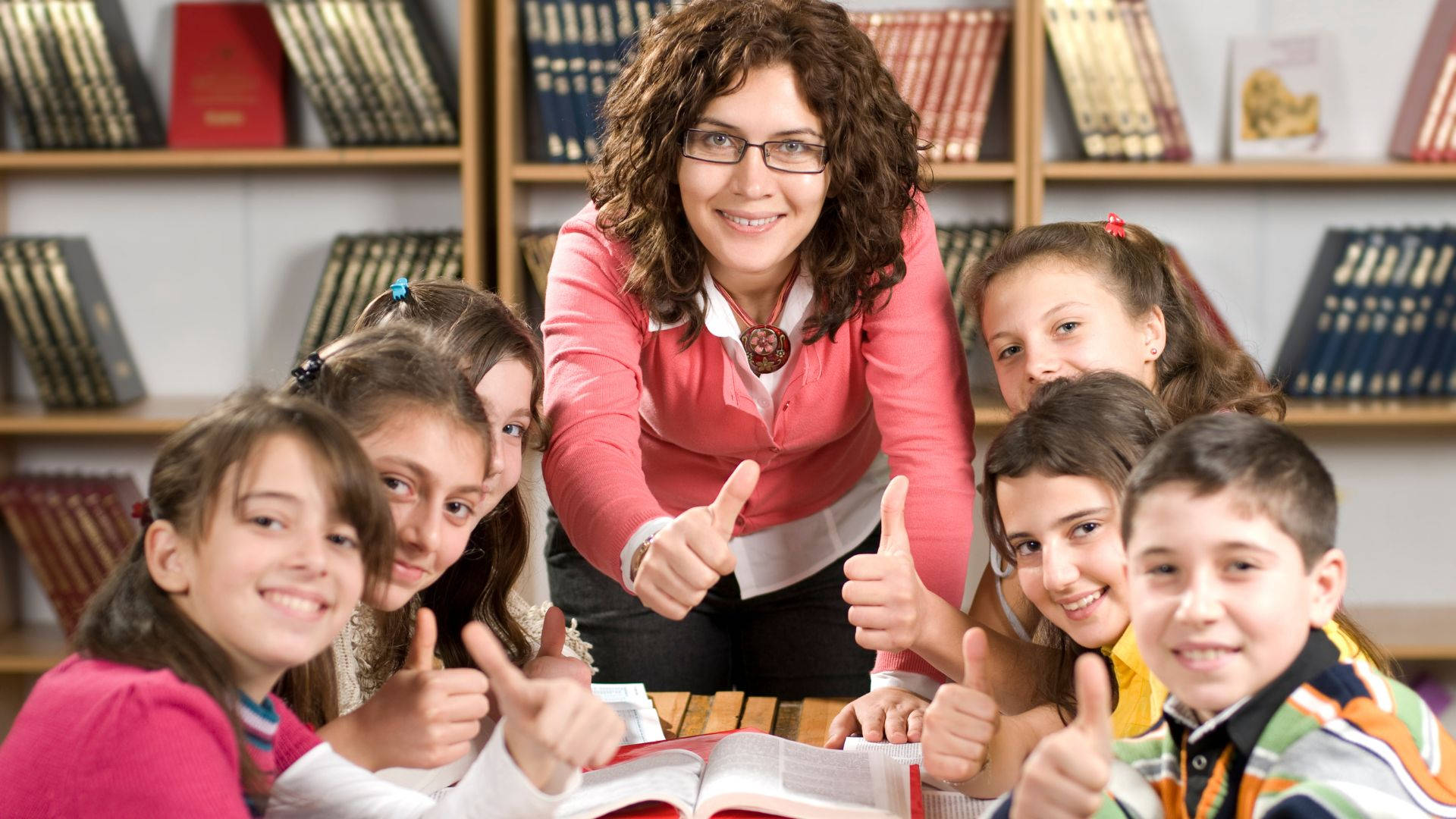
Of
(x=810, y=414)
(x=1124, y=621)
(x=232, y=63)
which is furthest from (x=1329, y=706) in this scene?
(x=232, y=63)

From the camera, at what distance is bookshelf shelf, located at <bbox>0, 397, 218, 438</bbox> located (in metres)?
2.80

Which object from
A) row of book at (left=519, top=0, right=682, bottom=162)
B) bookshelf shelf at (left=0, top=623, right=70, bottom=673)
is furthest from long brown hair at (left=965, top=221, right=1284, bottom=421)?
bookshelf shelf at (left=0, top=623, right=70, bottom=673)

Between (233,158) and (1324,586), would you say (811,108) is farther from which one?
(233,158)

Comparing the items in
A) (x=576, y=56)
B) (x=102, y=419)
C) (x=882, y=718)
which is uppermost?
(x=576, y=56)

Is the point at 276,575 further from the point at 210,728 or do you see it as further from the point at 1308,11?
the point at 1308,11

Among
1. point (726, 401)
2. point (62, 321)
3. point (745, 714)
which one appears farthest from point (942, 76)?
point (62, 321)

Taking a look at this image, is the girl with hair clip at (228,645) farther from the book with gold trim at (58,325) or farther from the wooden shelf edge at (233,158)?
the book with gold trim at (58,325)

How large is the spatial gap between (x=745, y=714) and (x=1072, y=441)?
520 millimetres

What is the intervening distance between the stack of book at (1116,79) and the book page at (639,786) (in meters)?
2.01

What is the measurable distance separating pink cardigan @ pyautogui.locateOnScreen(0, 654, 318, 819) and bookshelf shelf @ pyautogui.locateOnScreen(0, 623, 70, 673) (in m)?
2.04

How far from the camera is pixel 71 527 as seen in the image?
290cm

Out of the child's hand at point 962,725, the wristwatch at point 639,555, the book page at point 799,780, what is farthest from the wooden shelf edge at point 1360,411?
the child's hand at point 962,725

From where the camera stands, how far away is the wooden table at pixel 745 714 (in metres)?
1.47

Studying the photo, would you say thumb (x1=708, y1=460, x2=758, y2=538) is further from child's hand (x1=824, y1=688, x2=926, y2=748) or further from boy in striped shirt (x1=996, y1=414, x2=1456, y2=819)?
boy in striped shirt (x1=996, y1=414, x2=1456, y2=819)
